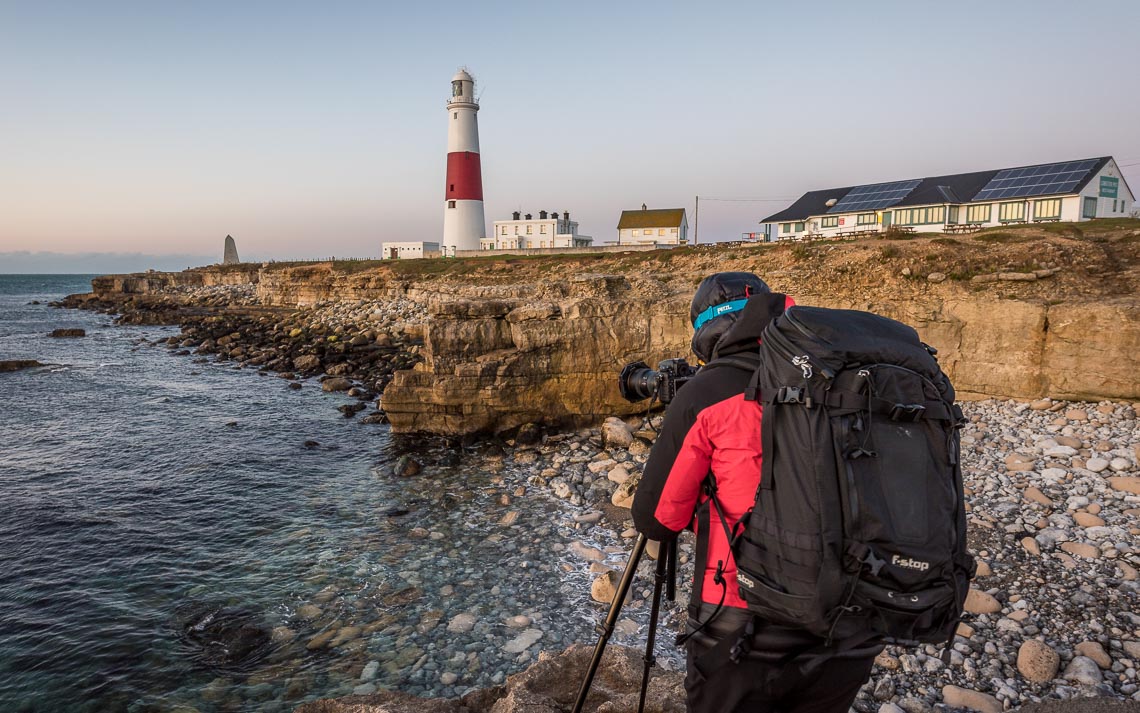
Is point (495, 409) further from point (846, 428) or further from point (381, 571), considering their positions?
point (846, 428)

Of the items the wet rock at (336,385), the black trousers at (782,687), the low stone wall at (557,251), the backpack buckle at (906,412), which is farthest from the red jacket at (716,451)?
the low stone wall at (557,251)

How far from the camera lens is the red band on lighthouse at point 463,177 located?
187ft

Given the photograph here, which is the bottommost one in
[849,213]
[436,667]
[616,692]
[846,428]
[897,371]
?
[436,667]

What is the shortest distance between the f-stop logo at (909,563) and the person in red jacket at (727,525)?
50cm

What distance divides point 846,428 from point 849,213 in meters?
47.7

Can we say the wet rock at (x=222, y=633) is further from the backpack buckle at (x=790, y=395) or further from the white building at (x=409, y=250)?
the white building at (x=409, y=250)

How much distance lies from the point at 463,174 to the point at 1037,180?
43.3 meters

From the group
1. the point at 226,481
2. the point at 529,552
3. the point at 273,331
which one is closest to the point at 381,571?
the point at 529,552

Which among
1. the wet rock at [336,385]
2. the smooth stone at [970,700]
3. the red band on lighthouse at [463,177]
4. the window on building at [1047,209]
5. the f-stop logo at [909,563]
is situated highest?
the red band on lighthouse at [463,177]

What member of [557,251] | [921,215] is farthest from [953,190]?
[557,251]

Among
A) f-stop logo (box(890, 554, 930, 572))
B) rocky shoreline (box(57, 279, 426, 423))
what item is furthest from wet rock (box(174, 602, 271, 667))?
rocky shoreline (box(57, 279, 426, 423))

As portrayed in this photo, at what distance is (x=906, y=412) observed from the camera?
2559 millimetres

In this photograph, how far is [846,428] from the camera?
2561mm

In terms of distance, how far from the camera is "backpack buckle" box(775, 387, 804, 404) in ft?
8.57
